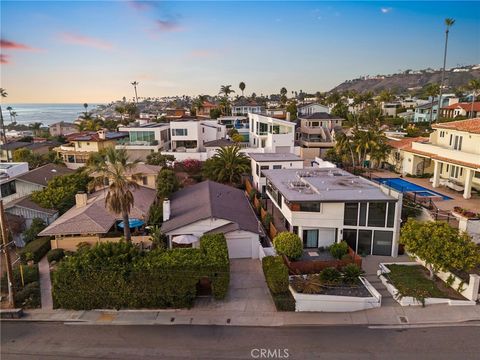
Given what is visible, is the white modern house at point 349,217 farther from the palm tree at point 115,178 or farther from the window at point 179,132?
the window at point 179,132

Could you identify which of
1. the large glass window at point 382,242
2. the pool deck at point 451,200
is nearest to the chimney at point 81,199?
the large glass window at point 382,242

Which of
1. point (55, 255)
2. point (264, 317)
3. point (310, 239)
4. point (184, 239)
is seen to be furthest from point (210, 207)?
point (55, 255)

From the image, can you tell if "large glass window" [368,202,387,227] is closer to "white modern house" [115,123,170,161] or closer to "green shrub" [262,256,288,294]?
"green shrub" [262,256,288,294]

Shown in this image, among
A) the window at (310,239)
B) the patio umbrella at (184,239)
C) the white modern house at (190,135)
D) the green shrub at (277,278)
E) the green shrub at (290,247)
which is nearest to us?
the green shrub at (277,278)

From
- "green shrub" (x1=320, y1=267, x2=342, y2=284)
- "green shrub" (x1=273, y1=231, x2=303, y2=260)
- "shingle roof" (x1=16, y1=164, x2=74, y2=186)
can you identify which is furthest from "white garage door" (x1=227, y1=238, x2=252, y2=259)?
"shingle roof" (x1=16, y1=164, x2=74, y2=186)

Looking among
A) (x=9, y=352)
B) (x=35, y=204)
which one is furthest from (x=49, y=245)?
(x=9, y=352)

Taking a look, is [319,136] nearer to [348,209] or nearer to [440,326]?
[348,209]

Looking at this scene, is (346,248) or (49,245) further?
(49,245)

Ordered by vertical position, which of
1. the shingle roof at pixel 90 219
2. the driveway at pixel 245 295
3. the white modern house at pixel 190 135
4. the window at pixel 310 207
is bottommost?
the driveway at pixel 245 295
